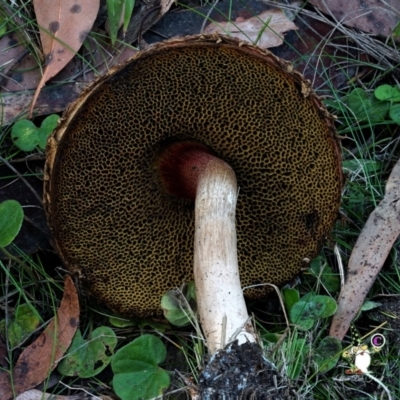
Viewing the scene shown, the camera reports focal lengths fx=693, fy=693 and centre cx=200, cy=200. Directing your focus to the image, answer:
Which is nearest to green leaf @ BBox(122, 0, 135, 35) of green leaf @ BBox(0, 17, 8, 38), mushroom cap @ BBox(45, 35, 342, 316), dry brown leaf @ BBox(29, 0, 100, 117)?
dry brown leaf @ BBox(29, 0, 100, 117)

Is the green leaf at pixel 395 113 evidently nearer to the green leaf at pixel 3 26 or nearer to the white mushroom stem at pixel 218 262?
the white mushroom stem at pixel 218 262

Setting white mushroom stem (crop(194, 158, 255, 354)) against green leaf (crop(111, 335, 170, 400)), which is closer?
white mushroom stem (crop(194, 158, 255, 354))

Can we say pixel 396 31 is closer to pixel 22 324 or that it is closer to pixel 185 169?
pixel 185 169

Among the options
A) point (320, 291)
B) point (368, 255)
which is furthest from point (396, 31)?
point (320, 291)

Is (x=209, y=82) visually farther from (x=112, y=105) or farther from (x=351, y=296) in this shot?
(x=351, y=296)

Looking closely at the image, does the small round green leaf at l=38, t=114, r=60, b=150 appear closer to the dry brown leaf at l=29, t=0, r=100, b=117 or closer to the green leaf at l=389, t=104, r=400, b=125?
the dry brown leaf at l=29, t=0, r=100, b=117

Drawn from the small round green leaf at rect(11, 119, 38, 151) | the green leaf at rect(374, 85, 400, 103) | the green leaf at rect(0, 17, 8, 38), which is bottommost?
the small round green leaf at rect(11, 119, 38, 151)

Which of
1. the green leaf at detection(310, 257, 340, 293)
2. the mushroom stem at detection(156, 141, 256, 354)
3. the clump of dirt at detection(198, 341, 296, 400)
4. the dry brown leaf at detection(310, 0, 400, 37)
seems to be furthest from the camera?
the dry brown leaf at detection(310, 0, 400, 37)
